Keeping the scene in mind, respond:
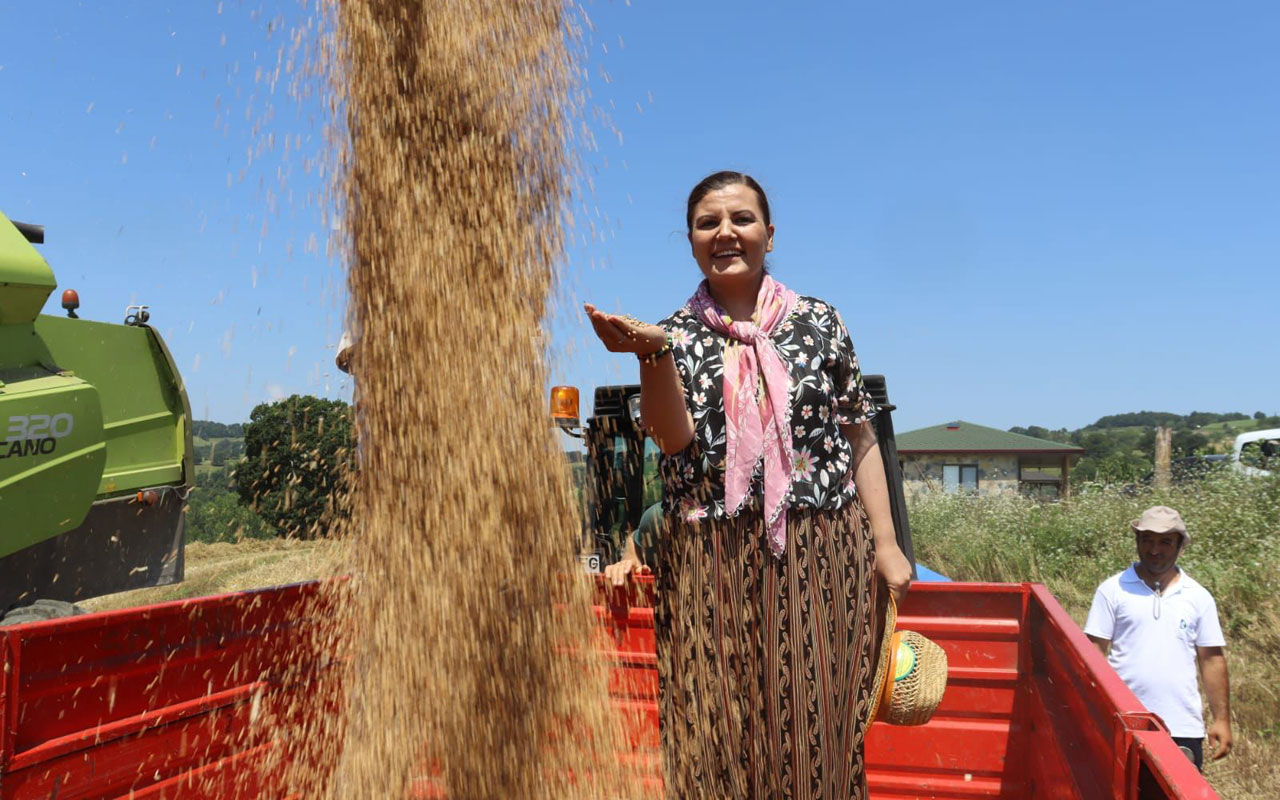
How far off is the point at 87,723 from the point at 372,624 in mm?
625

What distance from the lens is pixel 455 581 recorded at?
2.25 metres

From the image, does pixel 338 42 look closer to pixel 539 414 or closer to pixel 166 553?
pixel 539 414

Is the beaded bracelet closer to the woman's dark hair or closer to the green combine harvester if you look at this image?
the woman's dark hair

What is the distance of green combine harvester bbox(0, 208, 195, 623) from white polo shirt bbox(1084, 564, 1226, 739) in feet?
13.6

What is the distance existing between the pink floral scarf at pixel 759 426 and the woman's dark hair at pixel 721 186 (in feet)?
0.94

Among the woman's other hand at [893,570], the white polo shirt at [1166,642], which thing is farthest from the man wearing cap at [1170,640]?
the woman's other hand at [893,570]

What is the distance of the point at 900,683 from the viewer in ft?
6.22

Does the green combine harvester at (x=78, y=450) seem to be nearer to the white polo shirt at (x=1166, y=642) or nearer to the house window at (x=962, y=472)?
the white polo shirt at (x=1166, y=642)

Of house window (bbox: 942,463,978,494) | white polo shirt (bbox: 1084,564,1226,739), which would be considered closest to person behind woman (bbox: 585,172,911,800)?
white polo shirt (bbox: 1084,564,1226,739)

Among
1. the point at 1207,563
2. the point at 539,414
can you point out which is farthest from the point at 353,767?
the point at 1207,563

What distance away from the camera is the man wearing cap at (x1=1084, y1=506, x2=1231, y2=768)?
338 cm

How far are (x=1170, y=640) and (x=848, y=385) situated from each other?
2365 mm

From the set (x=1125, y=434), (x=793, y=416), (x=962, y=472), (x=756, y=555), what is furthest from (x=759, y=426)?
(x=1125, y=434)

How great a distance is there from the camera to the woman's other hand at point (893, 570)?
75.2 inches
